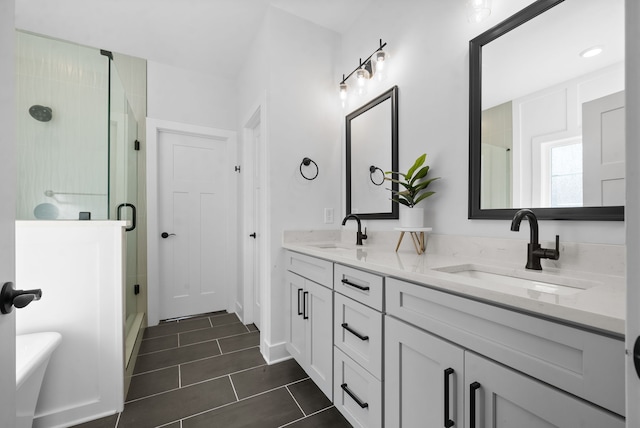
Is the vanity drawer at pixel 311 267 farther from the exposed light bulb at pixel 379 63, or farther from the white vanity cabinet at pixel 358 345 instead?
the exposed light bulb at pixel 379 63

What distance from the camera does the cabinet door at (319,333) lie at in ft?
4.97

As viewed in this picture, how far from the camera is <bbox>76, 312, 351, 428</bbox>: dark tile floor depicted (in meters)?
1.49

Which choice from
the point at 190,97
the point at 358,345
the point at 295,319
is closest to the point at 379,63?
the point at 358,345

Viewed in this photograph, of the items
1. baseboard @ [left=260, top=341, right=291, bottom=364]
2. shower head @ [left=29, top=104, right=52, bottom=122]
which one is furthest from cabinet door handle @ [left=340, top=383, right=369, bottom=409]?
shower head @ [left=29, top=104, right=52, bottom=122]

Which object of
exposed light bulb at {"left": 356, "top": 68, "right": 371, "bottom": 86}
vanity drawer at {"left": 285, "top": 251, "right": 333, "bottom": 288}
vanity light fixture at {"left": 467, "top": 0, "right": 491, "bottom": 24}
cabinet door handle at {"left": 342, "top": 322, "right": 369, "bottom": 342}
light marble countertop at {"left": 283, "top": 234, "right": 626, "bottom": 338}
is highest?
exposed light bulb at {"left": 356, "top": 68, "right": 371, "bottom": 86}

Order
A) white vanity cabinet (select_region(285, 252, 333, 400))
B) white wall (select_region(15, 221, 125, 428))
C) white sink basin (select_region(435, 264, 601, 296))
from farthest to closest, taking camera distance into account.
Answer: white vanity cabinet (select_region(285, 252, 333, 400)), white wall (select_region(15, 221, 125, 428)), white sink basin (select_region(435, 264, 601, 296))

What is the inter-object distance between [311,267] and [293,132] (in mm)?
1088

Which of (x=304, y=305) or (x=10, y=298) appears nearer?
(x=10, y=298)

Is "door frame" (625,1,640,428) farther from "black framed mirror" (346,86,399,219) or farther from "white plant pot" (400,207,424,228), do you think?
"black framed mirror" (346,86,399,219)

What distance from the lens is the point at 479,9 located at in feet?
4.21

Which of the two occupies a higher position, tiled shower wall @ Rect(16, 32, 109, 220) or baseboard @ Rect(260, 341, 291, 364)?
tiled shower wall @ Rect(16, 32, 109, 220)

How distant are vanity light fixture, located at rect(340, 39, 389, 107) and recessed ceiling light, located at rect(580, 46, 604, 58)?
1062 millimetres

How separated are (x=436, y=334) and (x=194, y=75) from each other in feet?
10.9

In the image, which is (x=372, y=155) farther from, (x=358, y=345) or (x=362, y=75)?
(x=358, y=345)
